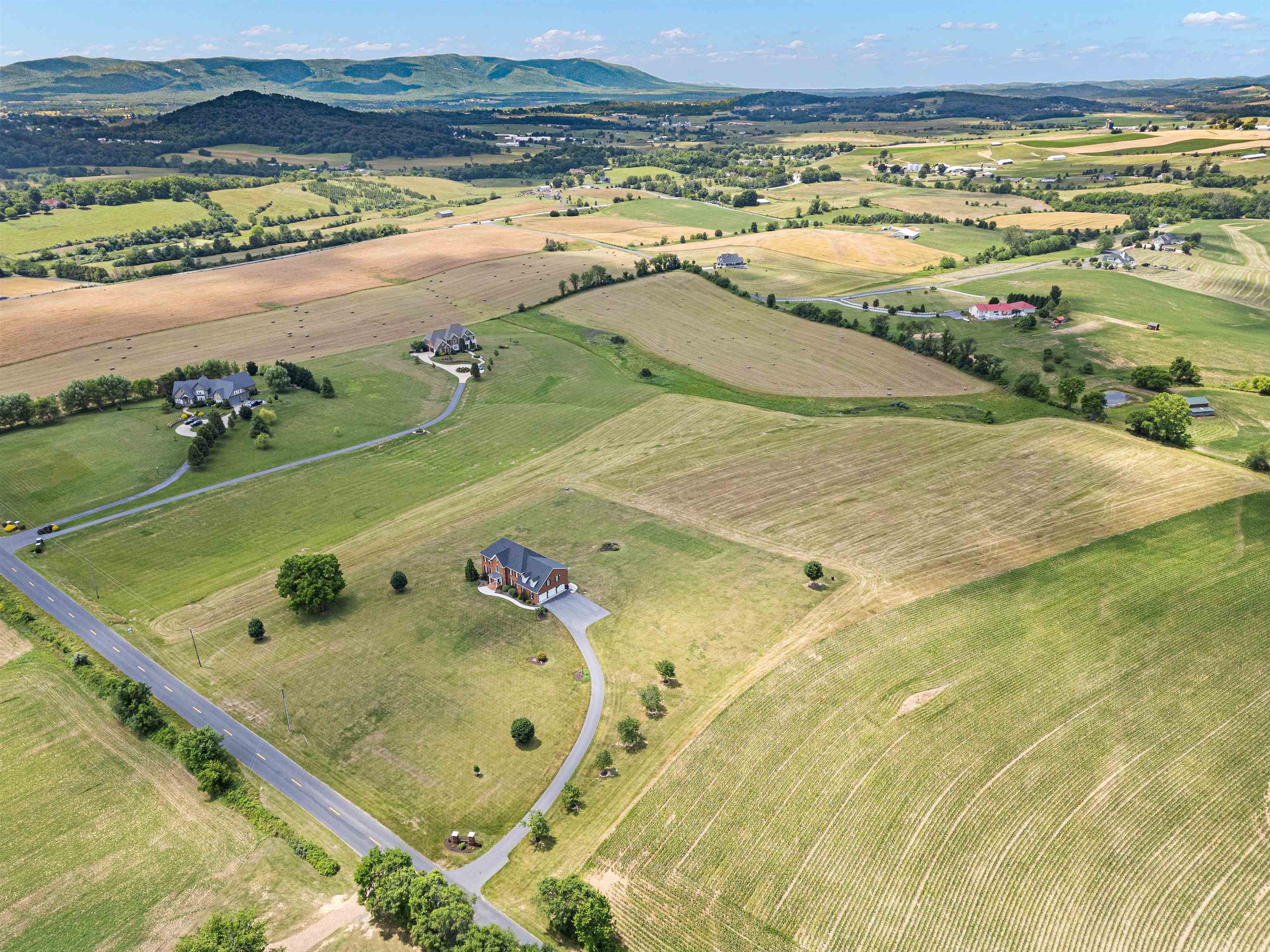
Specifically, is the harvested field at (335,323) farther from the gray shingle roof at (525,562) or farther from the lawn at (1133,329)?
the lawn at (1133,329)

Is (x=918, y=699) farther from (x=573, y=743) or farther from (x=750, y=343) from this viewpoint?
(x=750, y=343)

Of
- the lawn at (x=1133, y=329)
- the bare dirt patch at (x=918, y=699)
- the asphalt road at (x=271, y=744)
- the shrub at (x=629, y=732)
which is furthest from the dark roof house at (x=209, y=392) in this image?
the lawn at (x=1133, y=329)

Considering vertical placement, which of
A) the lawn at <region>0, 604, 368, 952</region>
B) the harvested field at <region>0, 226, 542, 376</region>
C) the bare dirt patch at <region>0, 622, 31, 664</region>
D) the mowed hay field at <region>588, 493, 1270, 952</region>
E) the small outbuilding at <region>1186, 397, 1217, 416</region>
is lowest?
the lawn at <region>0, 604, 368, 952</region>

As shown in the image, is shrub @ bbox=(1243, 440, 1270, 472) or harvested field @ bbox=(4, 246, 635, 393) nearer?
shrub @ bbox=(1243, 440, 1270, 472)

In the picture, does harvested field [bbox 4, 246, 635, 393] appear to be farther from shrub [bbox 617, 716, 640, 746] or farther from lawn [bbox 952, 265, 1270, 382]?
shrub [bbox 617, 716, 640, 746]

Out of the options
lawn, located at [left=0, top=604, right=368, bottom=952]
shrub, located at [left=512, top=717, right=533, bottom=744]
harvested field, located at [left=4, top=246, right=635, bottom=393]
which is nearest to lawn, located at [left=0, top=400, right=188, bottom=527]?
harvested field, located at [left=4, top=246, right=635, bottom=393]

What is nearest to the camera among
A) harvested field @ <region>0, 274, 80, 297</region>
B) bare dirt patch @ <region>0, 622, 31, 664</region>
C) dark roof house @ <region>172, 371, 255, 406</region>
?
bare dirt patch @ <region>0, 622, 31, 664</region>
